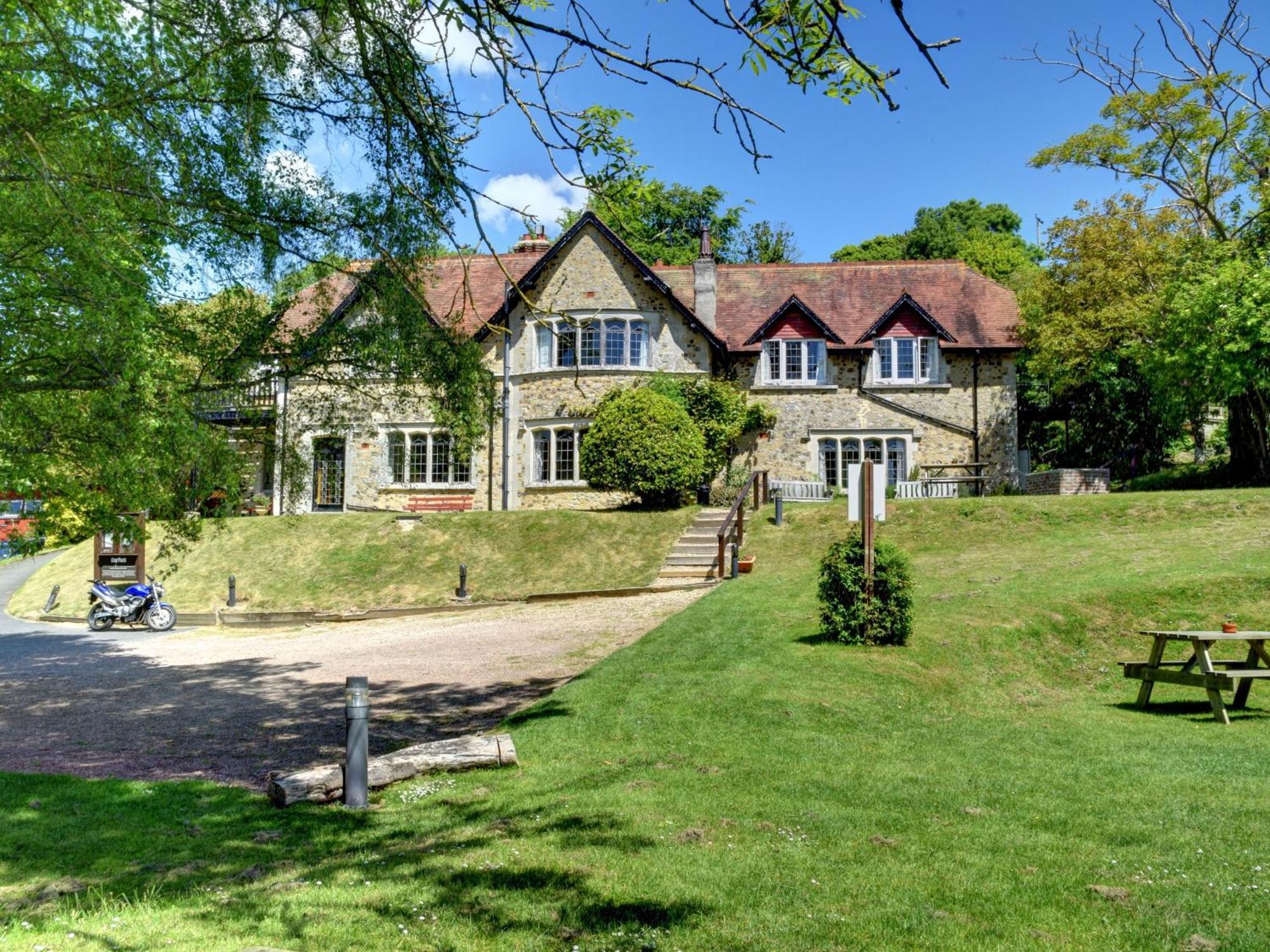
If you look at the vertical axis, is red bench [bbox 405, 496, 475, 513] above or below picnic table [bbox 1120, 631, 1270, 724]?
above

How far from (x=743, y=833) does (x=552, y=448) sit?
1020 inches

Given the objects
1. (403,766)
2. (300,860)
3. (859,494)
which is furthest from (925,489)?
(300,860)

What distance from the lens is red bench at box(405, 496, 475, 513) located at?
32.1m

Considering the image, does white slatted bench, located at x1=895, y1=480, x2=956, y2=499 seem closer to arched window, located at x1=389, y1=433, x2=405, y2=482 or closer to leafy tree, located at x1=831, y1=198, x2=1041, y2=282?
arched window, located at x1=389, y1=433, x2=405, y2=482

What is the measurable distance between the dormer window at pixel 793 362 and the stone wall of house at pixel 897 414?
306 millimetres

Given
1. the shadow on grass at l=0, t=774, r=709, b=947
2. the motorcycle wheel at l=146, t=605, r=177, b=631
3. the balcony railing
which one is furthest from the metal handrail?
the shadow on grass at l=0, t=774, r=709, b=947

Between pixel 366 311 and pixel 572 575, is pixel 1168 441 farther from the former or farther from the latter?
pixel 366 311

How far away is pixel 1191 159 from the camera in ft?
104

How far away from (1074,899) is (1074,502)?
70.5 feet

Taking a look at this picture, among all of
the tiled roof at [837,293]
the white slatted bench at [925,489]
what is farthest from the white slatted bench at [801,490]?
the tiled roof at [837,293]

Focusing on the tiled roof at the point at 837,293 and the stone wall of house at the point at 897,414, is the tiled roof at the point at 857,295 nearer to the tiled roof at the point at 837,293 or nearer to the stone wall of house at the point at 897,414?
the tiled roof at the point at 837,293

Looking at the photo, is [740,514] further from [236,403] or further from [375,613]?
[236,403]

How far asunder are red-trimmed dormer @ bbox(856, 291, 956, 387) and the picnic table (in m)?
21.0

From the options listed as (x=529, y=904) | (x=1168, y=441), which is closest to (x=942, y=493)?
(x=1168, y=441)
